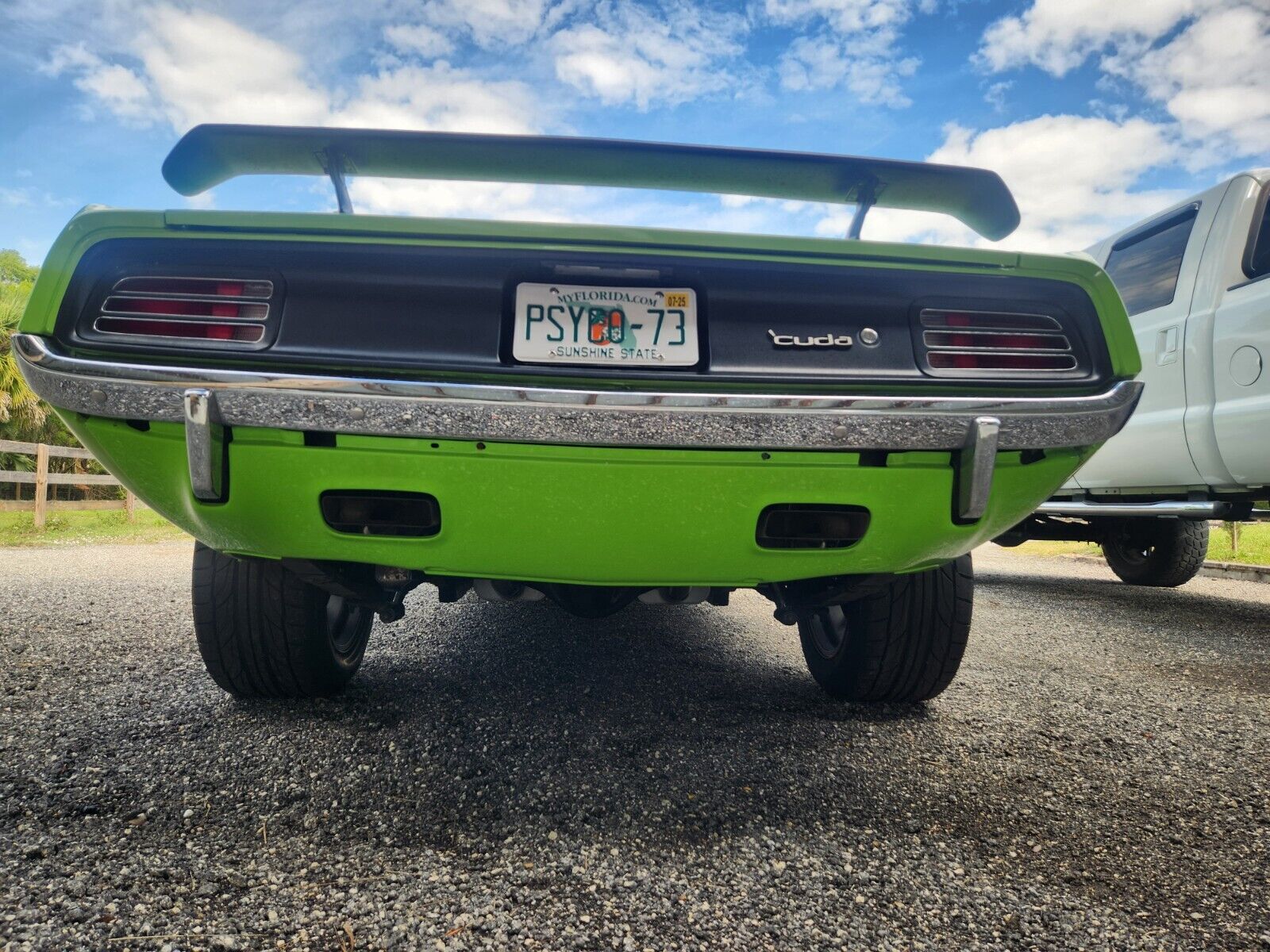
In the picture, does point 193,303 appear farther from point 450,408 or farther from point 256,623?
point 256,623

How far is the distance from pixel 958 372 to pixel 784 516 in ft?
1.55

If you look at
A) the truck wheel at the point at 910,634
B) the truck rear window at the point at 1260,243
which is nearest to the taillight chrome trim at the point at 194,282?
the truck wheel at the point at 910,634

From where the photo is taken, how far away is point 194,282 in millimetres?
1483

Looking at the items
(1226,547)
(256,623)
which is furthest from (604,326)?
(1226,547)

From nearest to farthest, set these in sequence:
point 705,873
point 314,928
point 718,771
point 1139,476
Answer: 1. point 314,928
2. point 705,873
3. point 718,771
4. point 1139,476

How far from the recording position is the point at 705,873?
1.36 meters

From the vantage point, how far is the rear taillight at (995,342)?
159cm

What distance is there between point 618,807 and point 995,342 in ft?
4.16

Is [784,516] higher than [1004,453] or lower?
lower

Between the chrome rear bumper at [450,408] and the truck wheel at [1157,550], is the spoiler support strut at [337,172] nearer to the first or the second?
the chrome rear bumper at [450,408]

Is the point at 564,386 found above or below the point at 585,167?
below

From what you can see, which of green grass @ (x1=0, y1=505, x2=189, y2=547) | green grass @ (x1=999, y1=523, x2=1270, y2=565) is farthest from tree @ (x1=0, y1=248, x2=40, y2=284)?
green grass @ (x1=999, y1=523, x2=1270, y2=565)

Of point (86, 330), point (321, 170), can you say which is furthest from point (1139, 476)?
point (86, 330)

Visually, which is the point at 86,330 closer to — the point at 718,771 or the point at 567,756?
the point at 567,756
